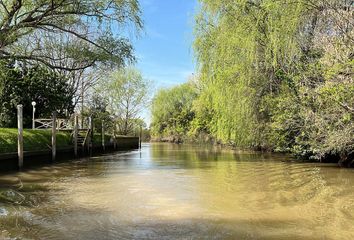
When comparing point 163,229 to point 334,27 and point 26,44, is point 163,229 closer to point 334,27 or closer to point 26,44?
point 334,27

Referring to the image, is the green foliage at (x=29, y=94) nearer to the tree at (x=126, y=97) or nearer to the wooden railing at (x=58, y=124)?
the wooden railing at (x=58, y=124)

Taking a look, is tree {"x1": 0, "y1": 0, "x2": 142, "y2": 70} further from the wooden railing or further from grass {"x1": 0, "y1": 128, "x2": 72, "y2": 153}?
the wooden railing

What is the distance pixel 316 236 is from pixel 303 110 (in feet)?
26.0

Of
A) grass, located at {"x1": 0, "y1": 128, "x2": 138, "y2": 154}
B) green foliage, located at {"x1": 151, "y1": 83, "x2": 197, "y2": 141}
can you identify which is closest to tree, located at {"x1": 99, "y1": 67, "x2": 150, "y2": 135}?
green foliage, located at {"x1": 151, "y1": 83, "x2": 197, "y2": 141}

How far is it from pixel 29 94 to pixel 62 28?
1507cm

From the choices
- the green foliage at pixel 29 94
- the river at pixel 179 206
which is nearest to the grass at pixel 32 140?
the river at pixel 179 206

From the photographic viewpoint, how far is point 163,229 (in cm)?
700

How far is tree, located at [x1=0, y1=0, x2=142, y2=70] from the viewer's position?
1350 centimetres

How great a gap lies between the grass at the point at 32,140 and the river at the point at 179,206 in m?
2.06

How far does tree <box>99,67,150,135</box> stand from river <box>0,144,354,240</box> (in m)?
36.3

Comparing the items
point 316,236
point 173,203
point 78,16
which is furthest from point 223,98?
point 316,236

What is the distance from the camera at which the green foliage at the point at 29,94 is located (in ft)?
90.2

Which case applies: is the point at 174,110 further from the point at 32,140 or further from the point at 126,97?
the point at 32,140

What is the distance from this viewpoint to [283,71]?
15.3 m
